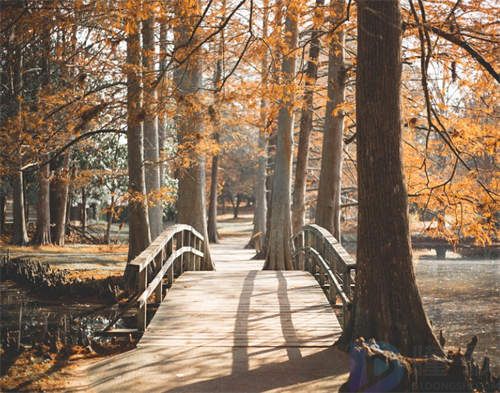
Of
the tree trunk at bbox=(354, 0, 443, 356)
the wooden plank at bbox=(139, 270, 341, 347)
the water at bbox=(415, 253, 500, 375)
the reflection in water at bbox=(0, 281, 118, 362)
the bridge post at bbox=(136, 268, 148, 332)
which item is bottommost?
the water at bbox=(415, 253, 500, 375)

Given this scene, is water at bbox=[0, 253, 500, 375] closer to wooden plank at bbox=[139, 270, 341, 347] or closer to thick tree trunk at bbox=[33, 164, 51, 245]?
wooden plank at bbox=[139, 270, 341, 347]

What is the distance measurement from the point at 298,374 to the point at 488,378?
205cm

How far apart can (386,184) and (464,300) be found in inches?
485

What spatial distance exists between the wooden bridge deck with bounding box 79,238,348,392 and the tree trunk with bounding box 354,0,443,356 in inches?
32.8

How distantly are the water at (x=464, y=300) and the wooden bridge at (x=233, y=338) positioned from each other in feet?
12.2

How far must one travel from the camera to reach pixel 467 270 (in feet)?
79.5

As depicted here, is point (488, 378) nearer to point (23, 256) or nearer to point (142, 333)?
point (142, 333)

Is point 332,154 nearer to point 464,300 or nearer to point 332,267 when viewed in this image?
point 332,267

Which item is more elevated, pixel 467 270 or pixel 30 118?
pixel 30 118

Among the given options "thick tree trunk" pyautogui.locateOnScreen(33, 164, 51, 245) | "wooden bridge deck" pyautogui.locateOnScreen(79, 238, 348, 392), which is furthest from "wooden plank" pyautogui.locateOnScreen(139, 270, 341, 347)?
"thick tree trunk" pyautogui.locateOnScreen(33, 164, 51, 245)

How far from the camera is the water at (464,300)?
12859 millimetres

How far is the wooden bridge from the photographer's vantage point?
6176mm

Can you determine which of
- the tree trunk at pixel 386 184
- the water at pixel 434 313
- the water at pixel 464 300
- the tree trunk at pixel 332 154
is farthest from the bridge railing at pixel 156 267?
the water at pixel 464 300

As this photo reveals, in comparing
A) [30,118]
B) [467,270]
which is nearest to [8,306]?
[30,118]
